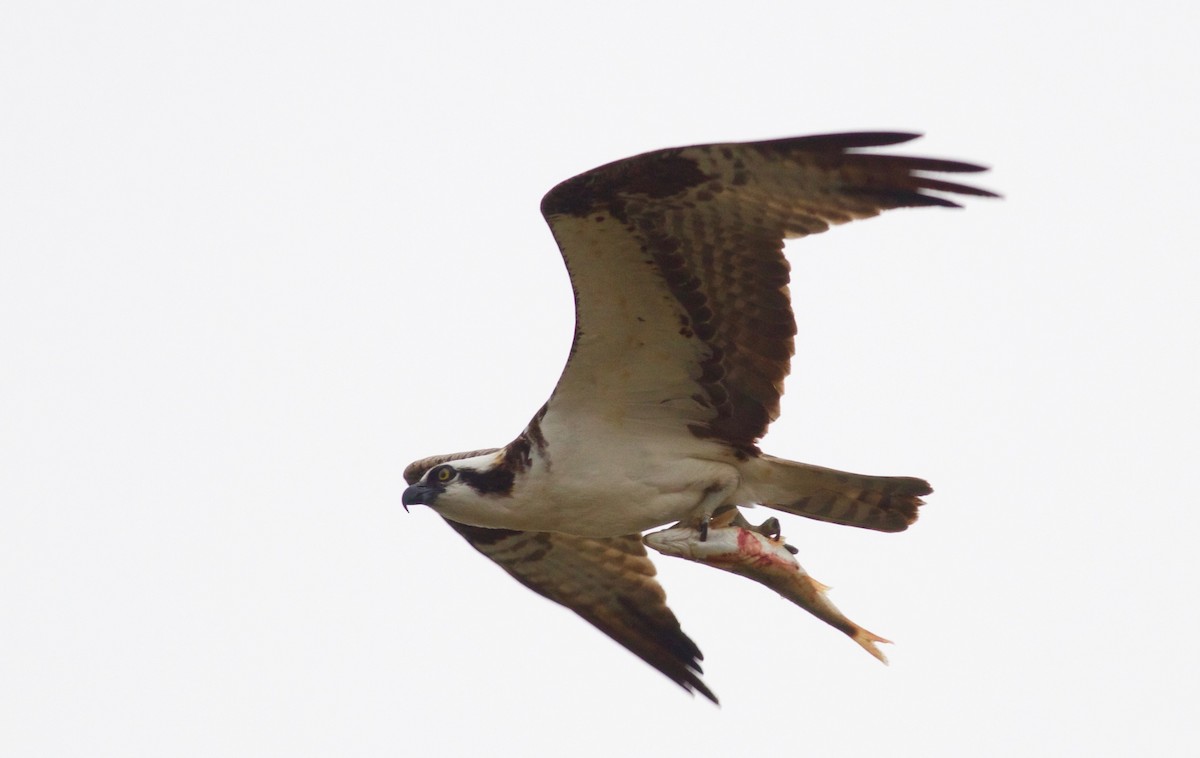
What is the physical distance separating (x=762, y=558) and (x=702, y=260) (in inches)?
70.8

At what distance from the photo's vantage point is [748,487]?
1047cm

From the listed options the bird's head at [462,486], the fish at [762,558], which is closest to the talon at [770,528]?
the fish at [762,558]

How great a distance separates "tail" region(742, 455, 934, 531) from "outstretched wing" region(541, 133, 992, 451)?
9.8 inches

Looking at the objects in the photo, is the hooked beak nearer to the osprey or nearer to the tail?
the osprey

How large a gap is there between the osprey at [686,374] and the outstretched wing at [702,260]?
0.03 ft

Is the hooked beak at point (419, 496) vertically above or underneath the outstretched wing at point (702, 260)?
underneath

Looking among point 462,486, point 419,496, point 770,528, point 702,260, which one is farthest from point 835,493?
point 419,496

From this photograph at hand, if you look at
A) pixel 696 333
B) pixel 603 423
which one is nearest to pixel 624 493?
pixel 603 423

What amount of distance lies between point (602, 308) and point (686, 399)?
2.96 ft

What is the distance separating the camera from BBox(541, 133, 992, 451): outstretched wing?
8.88m

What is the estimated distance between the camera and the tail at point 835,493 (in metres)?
10.3

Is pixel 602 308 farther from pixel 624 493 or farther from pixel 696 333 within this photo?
pixel 624 493

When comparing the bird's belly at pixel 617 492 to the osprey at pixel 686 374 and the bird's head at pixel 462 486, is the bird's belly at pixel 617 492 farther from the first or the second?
the bird's head at pixel 462 486

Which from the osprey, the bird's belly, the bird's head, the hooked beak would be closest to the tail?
the osprey
